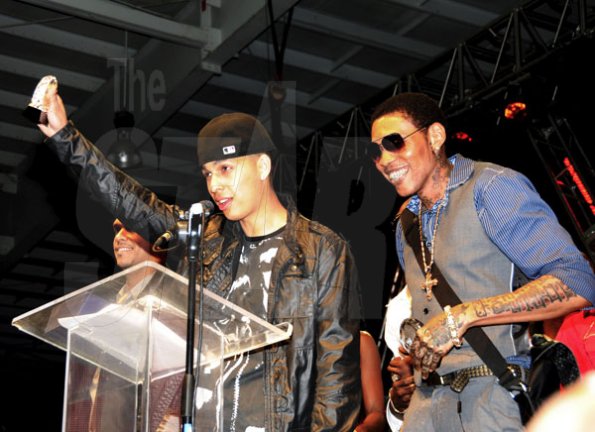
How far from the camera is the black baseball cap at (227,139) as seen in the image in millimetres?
3535

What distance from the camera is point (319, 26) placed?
27.3 feet

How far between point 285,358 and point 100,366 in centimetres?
77

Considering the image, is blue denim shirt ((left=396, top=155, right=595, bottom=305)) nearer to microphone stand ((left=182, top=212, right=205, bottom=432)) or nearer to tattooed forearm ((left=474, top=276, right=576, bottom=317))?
tattooed forearm ((left=474, top=276, right=576, bottom=317))

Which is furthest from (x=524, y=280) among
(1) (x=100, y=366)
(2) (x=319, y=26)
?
(2) (x=319, y=26)

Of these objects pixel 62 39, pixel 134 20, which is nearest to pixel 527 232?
pixel 134 20

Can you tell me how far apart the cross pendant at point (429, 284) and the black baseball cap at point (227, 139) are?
0.98 metres

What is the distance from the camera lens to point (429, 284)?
306cm

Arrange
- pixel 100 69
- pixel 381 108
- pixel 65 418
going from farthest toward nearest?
pixel 100 69, pixel 381 108, pixel 65 418

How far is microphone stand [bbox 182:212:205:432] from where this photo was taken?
248 centimetres

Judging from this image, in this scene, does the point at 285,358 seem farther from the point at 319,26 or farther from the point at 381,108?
the point at 319,26

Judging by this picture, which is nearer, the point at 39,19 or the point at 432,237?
the point at 432,237

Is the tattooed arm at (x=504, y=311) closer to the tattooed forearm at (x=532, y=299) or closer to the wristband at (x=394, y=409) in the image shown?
the tattooed forearm at (x=532, y=299)

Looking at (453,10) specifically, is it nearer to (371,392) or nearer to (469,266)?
(371,392)

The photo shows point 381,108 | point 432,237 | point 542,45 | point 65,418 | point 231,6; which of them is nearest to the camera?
point 65,418
